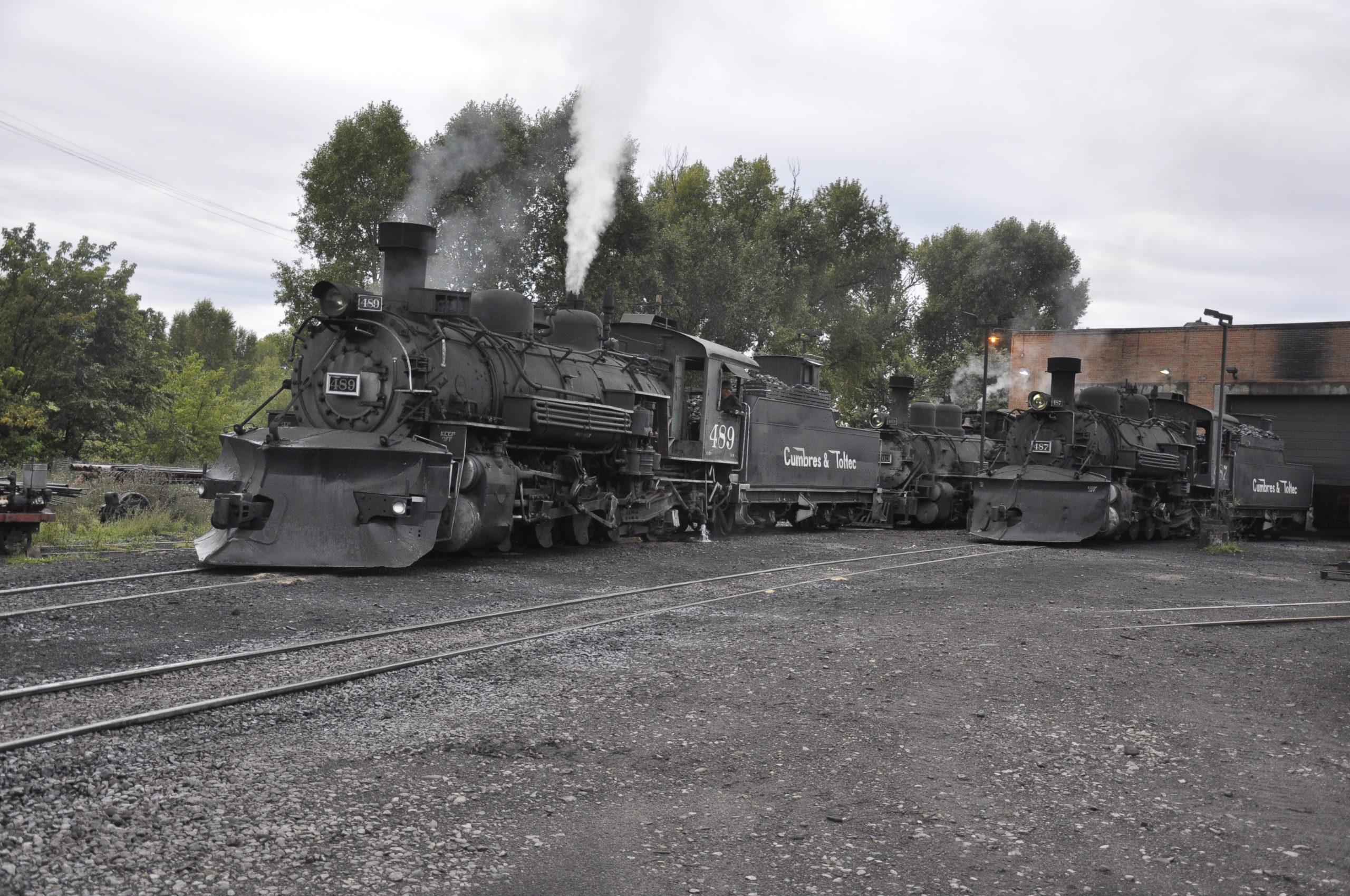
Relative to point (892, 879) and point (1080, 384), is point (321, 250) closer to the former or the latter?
point (1080, 384)

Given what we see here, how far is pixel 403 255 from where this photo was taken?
11.5 meters

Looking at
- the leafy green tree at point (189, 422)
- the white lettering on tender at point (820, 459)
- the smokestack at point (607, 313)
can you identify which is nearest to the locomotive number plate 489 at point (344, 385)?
the smokestack at point (607, 313)

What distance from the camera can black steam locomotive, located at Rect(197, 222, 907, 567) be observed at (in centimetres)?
973

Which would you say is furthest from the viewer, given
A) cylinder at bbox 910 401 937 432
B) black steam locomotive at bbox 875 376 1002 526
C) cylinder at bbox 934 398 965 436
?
cylinder at bbox 934 398 965 436

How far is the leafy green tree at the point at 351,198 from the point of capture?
29141 millimetres

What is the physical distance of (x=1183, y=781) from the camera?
4496 mm

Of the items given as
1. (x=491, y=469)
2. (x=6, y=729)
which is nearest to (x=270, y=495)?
(x=491, y=469)

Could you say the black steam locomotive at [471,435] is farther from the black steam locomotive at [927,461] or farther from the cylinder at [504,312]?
the black steam locomotive at [927,461]

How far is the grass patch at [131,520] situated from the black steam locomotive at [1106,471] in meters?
12.5

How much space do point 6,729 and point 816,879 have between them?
3.37 meters

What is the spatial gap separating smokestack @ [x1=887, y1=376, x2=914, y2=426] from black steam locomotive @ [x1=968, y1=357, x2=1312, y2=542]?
4.37 metres

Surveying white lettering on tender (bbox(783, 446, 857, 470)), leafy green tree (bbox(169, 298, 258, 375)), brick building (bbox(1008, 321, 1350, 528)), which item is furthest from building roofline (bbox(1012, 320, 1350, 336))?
leafy green tree (bbox(169, 298, 258, 375))

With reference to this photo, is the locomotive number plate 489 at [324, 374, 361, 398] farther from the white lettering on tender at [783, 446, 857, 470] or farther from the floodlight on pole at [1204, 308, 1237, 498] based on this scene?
the floodlight on pole at [1204, 308, 1237, 498]

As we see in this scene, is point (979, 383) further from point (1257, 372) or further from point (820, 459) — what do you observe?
point (820, 459)
